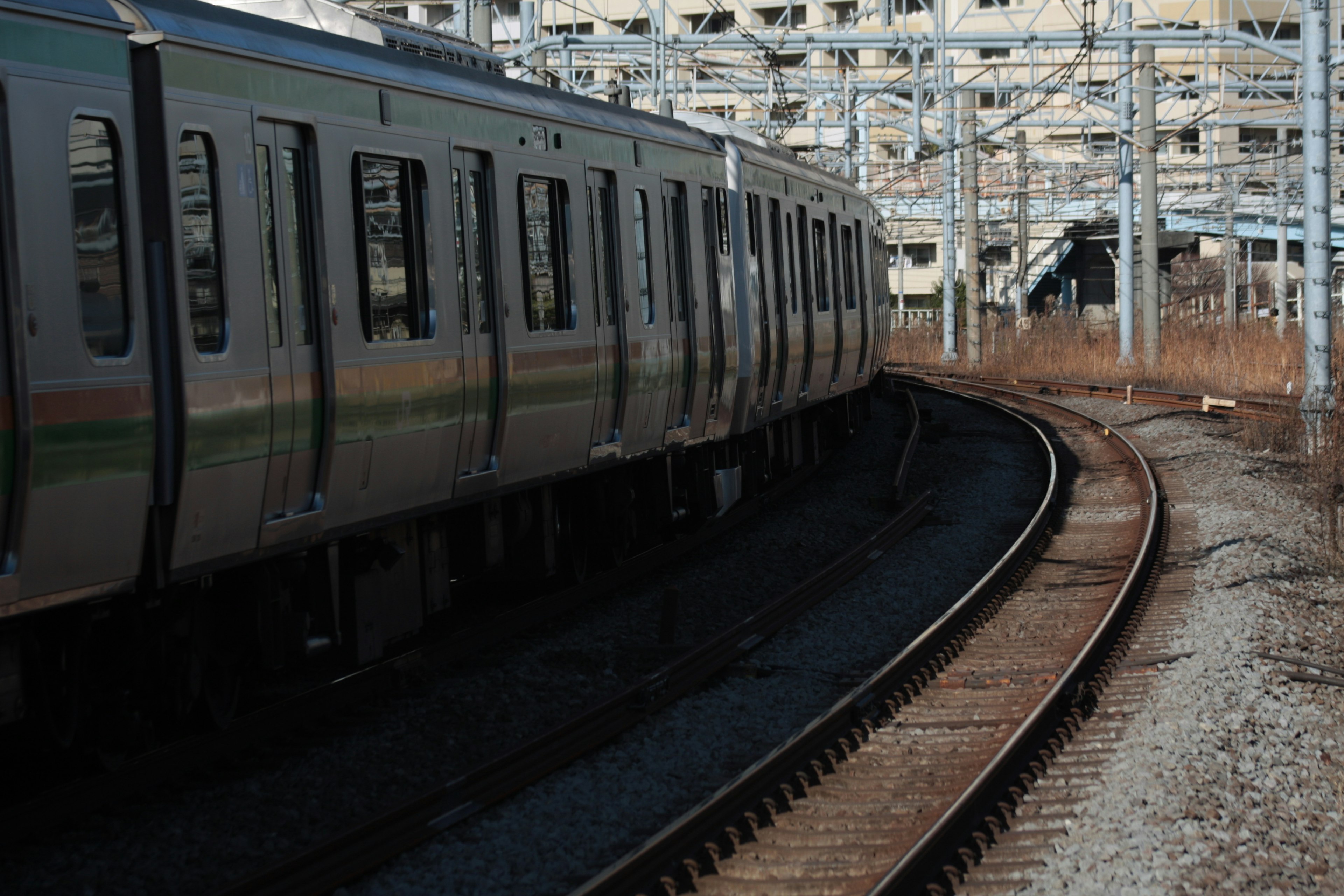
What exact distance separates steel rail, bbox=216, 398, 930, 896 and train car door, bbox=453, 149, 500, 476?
162cm

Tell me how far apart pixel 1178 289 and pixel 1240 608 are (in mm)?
52345

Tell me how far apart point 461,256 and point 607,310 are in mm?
1929

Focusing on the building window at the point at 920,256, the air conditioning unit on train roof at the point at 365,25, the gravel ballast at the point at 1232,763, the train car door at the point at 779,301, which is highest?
the building window at the point at 920,256

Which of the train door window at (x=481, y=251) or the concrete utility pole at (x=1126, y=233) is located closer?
the train door window at (x=481, y=251)

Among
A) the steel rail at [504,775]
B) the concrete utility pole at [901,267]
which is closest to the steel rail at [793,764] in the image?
the steel rail at [504,775]

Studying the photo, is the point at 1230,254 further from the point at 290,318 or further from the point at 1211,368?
the point at 290,318

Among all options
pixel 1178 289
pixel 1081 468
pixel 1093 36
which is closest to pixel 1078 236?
pixel 1178 289

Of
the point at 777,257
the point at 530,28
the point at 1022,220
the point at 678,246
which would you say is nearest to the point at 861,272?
the point at 777,257

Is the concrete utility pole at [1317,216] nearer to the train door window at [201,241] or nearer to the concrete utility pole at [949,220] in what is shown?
the train door window at [201,241]

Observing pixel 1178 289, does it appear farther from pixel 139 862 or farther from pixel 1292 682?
pixel 139 862

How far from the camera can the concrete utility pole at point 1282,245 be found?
33.8 meters

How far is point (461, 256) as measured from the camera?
25.3 feet

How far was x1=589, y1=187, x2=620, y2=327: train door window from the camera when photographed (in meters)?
9.33

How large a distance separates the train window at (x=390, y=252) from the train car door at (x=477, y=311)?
0.39 m
